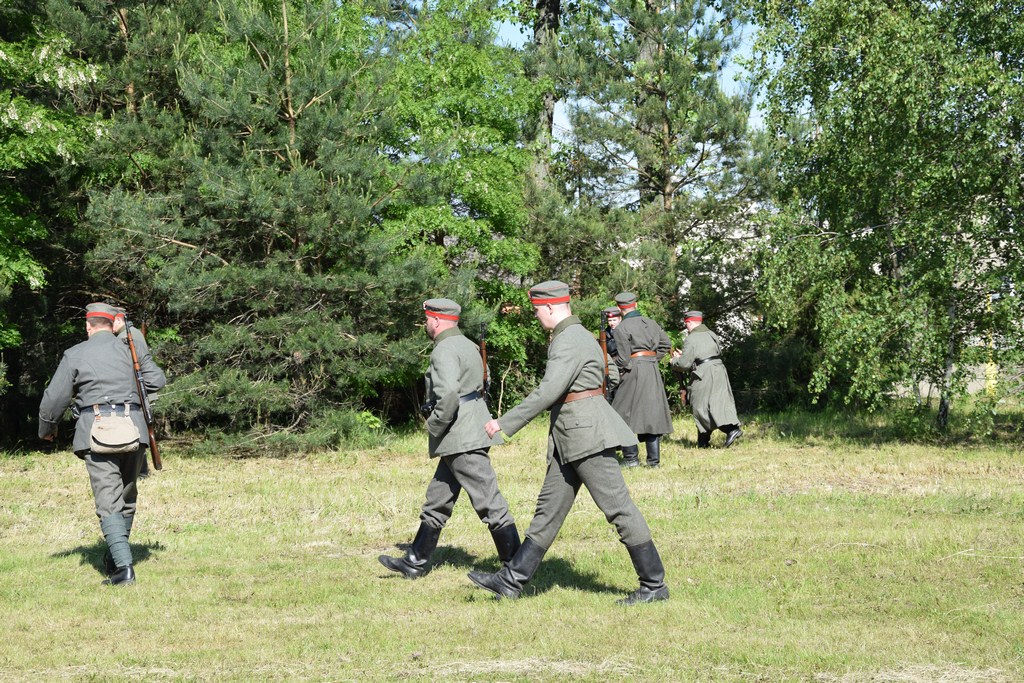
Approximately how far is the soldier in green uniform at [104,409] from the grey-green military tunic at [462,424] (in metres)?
2.10

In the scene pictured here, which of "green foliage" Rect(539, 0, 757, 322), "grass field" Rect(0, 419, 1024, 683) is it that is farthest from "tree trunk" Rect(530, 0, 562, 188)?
"grass field" Rect(0, 419, 1024, 683)

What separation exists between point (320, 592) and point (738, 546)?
10.1 ft

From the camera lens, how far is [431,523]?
764 centimetres

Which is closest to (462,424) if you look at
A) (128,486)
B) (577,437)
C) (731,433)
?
(577,437)

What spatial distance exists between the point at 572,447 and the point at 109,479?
130 inches

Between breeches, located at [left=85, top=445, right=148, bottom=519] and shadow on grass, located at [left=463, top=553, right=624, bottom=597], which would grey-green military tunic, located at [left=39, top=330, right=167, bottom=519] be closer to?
breeches, located at [left=85, top=445, right=148, bottom=519]

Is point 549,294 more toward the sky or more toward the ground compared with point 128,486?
more toward the sky

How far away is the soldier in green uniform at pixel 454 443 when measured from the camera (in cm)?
745

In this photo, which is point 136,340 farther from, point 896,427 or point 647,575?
point 896,427

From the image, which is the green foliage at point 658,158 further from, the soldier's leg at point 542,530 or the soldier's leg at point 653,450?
the soldier's leg at point 542,530

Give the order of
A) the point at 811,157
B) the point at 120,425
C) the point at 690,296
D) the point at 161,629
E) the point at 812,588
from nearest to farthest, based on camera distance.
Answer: the point at 161,629
the point at 812,588
the point at 120,425
the point at 811,157
the point at 690,296

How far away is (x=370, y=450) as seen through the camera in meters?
16.2

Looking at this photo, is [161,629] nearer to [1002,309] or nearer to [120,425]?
[120,425]

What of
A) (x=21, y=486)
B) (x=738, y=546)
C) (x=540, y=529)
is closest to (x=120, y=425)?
(x=540, y=529)
